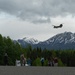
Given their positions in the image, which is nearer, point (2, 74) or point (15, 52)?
point (2, 74)

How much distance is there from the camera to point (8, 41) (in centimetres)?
14525

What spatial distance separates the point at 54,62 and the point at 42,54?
472 ft

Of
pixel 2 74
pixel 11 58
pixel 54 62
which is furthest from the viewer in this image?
pixel 11 58

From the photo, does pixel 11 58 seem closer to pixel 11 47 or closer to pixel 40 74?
pixel 11 47

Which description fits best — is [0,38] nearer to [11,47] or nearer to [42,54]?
[11,47]

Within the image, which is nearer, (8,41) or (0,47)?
(0,47)

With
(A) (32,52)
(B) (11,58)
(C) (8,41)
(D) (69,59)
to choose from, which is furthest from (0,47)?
(D) (69,59)

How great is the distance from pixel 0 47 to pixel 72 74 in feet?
341

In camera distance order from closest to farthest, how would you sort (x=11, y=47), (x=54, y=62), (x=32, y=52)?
1. (x=54, y=62)
2. (x=11, y=47)
3. (x=32, y=52)

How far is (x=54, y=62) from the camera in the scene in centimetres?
4734

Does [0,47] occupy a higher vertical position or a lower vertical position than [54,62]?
higher

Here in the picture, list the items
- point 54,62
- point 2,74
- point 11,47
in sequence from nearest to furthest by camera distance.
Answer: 1. point 2,74
2. point 54,62
3. point 11,47

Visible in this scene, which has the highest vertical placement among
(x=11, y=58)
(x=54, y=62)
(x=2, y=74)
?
(x=11, y=58)

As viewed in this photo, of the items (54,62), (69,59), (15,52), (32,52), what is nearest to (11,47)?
(15,52)
